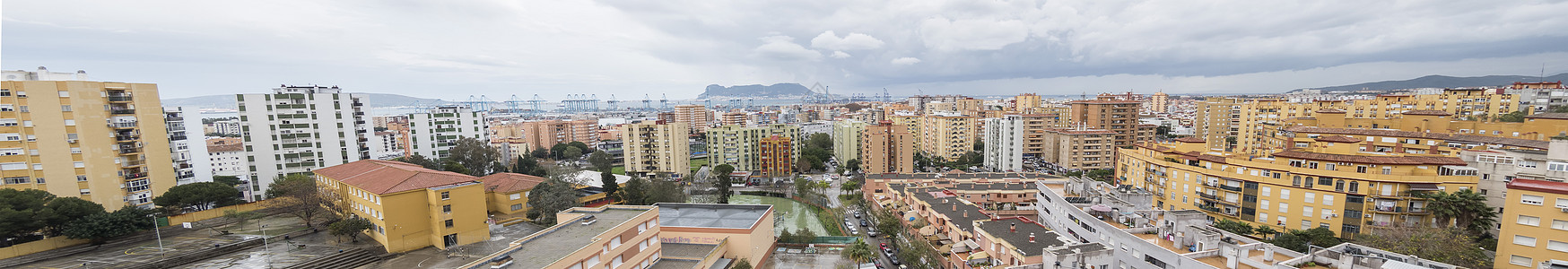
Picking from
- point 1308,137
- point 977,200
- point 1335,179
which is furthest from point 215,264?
point 1308,137

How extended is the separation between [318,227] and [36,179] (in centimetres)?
1391

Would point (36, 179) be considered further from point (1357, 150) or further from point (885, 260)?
point (1357, 150)

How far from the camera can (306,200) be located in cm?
2544

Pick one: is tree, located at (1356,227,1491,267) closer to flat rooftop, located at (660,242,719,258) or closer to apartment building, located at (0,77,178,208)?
flat rooftop, located at (660,242,719,258)

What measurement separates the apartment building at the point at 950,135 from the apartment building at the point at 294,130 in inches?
2261

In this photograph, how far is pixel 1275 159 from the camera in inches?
1085

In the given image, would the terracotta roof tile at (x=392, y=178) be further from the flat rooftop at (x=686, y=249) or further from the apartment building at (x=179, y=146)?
the apartment building at (x=179, y=146)

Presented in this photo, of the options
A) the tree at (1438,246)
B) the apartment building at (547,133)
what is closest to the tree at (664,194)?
the tree at (1438,246)

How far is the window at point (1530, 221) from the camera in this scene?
1794cm

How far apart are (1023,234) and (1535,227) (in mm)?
15442

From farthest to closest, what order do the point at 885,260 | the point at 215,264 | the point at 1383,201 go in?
the point at 885,260
the point at 1383,201
the point at 215,264

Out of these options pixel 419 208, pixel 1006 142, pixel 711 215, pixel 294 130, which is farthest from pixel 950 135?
pixel 294 130

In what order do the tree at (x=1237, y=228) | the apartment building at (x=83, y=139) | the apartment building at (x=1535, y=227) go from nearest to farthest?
1. the apartment building at (x=1535, y=227)
2. the apartment building at (x=83, y=139)
3. the tree at (x=1237, y=228)

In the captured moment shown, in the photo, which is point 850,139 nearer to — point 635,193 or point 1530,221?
point 635,193
